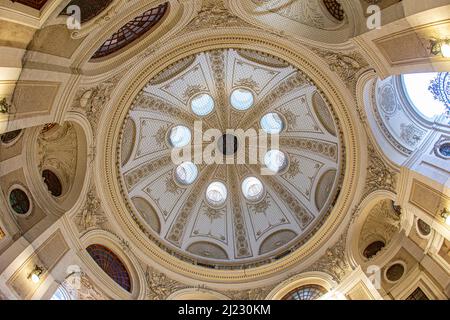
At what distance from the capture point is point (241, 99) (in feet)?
72.2

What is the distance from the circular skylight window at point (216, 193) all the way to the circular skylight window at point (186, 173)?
105 centimetres

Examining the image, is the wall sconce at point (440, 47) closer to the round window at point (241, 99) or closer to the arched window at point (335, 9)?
the arched window at point (335, 9)

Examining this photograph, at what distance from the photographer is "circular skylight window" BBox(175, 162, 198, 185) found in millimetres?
21984

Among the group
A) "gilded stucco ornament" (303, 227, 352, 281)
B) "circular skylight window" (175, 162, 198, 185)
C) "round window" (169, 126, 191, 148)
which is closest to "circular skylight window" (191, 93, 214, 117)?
"round window" (169, 126, 191, 148)

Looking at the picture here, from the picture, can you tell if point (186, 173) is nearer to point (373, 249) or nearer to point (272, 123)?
point (272, 123)

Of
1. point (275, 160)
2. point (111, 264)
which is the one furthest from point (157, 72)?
point (275, 160)

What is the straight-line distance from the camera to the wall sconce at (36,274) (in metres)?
11.3

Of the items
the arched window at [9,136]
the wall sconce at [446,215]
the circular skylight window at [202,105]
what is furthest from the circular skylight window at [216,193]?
the wall sconce at [446,215]

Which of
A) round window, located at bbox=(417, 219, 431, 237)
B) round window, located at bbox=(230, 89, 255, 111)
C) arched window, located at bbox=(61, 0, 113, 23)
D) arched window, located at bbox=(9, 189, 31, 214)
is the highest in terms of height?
round window, located at bbox=(230, 89, 255, 111)

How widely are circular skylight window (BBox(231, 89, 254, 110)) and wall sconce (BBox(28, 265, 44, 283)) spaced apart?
13015 millimetres

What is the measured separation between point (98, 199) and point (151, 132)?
5918mm

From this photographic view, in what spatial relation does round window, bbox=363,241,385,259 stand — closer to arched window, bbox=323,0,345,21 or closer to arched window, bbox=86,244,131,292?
arched window, bbox=323,0,345,21

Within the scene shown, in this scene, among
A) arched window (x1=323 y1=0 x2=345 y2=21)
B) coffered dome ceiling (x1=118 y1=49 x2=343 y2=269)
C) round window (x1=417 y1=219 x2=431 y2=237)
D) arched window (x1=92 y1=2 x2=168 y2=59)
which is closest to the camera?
arched window (x1=323 y1=0 x2=345 y2=21)

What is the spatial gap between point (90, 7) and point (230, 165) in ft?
45.7
